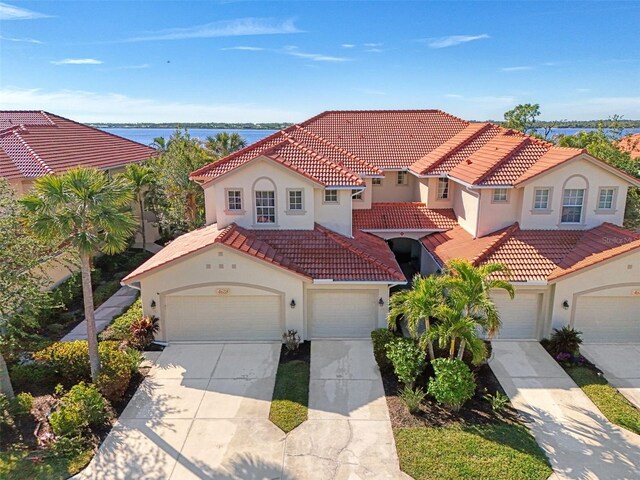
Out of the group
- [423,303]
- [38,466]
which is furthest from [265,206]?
[38,466]

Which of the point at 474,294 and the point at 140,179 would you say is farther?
the point at 140,179

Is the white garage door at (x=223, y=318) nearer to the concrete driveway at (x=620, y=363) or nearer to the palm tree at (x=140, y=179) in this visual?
the concrete driveway at (x=620, y=363)

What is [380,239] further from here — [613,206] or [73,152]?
[73,152]

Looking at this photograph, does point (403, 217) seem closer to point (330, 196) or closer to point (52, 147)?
point (330, 196)

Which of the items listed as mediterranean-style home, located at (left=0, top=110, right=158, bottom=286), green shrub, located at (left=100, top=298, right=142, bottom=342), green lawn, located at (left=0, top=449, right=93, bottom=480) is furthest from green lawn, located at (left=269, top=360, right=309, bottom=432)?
mediterranean-style home, located at (left=0, top=110, right=158, bottom=286)

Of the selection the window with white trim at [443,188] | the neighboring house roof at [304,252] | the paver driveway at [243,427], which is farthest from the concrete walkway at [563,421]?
the window with white trim at [443,188]

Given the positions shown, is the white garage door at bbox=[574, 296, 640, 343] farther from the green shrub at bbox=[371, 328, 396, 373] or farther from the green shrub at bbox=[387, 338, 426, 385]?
the green shrub at bbox=[371, 328, 396, 373]
